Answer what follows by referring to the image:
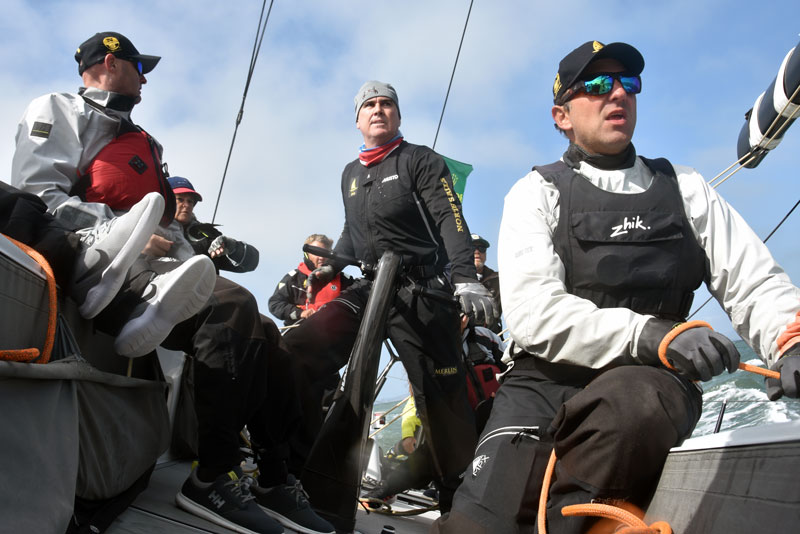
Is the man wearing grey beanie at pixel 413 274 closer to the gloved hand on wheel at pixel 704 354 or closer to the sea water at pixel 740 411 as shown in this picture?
the sea water at pixel 740 411

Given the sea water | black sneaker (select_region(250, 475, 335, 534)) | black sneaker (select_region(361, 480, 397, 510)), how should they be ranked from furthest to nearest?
black sneaker (select_region(361, 480, 397, 510)) < the sea water < black sneaker (select_region(250, 475, 335, 534))

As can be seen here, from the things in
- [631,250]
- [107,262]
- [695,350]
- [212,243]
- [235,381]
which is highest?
[631,250]

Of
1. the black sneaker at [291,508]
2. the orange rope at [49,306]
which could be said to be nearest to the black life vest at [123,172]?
the orange rope at [49,306]

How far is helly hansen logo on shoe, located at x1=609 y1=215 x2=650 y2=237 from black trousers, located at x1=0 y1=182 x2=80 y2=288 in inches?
66.0

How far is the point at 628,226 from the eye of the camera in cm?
194

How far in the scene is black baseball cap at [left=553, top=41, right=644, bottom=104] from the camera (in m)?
2.19

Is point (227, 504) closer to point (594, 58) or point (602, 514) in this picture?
point (602, 514)

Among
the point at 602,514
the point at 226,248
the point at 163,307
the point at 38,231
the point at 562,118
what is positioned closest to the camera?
the point at 602,514

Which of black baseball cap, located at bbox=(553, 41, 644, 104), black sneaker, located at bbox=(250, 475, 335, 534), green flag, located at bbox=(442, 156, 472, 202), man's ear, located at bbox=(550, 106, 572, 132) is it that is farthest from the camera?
green flag, located at bbox=(442, 156, 472, 202)

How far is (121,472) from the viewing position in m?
2.28

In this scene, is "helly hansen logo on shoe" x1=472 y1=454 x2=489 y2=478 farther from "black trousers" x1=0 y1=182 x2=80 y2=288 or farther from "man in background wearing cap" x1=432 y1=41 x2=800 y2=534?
"black trousers" x1=0 y1=182 x2=80 y2=288

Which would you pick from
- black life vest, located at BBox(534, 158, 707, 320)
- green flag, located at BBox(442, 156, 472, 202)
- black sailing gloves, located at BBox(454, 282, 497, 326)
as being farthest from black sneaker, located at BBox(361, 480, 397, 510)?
green flag, located at BBox(442, 156, 472, 202)

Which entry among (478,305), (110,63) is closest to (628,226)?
(478,305)

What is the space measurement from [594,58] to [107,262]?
1.70m
